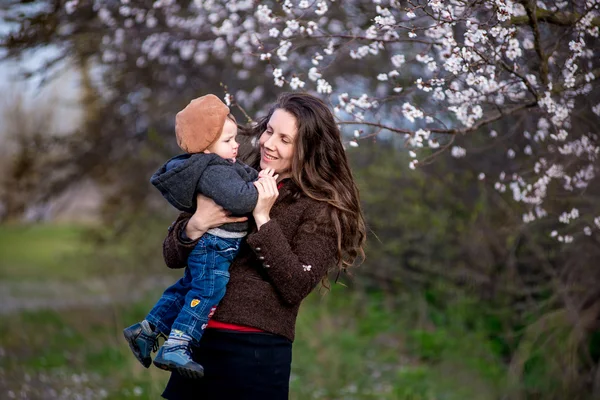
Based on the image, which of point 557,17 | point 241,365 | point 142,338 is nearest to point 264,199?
point 241,365

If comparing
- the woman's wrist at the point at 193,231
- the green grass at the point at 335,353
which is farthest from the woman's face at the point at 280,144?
the green grass at the point at 335,353

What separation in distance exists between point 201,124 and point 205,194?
250 millimetres

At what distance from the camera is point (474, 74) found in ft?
A: 11.3

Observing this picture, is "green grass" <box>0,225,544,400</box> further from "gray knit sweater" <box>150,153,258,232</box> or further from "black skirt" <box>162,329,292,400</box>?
"gray knit sweater" <box>150,153,258,232</box>

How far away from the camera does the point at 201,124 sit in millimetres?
2752

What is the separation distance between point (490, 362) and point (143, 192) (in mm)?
5069

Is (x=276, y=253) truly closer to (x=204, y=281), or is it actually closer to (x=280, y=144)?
(x=204, y=281)

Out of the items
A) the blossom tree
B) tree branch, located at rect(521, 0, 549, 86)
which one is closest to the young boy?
the blossom tree

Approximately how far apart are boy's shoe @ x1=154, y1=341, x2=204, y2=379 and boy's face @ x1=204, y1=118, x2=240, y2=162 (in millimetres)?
688

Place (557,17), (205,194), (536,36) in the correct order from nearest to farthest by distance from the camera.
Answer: (205,194) < (536,36) < (557,17)

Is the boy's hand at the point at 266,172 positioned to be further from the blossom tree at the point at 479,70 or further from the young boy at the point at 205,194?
the blossom tree at the point at 479,70

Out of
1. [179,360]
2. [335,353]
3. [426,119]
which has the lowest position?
[335,353]

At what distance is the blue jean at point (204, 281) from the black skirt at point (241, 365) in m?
0.10

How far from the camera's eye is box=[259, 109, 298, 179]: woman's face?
2967mm
